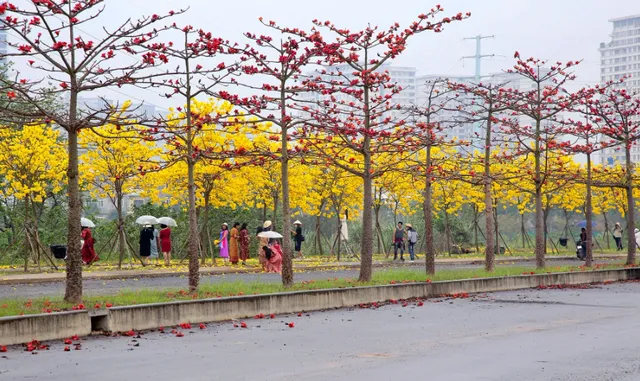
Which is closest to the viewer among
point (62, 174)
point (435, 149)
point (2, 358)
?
point (2, 358)

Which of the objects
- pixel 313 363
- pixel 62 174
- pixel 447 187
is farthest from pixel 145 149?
pixel 313 363

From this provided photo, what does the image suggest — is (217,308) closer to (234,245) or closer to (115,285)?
(115,285)

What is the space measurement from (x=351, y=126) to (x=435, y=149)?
86.6ft

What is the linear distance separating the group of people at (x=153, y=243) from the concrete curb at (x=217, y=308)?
15.0m

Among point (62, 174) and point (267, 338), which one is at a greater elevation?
point (62, 174)

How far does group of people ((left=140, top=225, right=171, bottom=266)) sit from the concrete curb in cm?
1503

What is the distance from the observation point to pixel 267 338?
49.4 feet

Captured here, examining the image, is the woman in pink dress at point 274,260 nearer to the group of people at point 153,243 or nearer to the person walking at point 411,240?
the group of people at point 153,243

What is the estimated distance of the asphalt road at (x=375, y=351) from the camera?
446 inches

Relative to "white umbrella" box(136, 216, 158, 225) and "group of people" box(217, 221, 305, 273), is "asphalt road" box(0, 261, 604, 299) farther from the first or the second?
"white umbrella" box(136, 216, 158, 225)

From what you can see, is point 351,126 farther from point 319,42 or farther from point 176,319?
point 176,319

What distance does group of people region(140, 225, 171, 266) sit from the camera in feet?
124

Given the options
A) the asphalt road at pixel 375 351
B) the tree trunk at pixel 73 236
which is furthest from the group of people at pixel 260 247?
the tree trunk at pixel 73 236

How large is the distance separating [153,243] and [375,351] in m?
31.9
